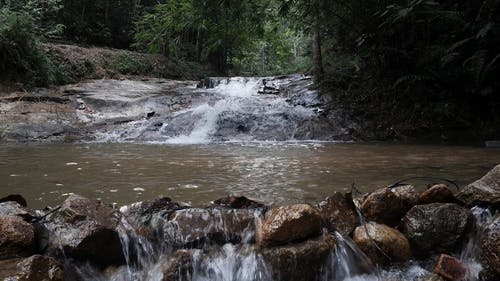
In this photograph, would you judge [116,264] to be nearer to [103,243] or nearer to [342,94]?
[103,243]

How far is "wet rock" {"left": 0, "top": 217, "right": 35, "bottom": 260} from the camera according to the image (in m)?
2.79

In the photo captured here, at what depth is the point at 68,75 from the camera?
46.8 feet

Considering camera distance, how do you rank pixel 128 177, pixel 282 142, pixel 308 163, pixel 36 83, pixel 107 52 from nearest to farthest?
pixel 128 177, pixel 308 163, pixel 282 142, pixel 36 83, pixel 107 52

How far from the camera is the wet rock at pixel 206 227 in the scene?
320cm

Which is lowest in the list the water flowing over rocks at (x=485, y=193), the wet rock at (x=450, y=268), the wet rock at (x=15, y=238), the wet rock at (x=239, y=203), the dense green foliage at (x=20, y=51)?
the wet rock at (x=450, y=268)

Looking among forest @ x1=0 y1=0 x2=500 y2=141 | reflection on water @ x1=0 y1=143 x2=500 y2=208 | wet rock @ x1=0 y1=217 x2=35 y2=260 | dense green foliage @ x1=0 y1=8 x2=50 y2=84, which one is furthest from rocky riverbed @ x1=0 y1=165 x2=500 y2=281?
dense green foliage @ x1=0 y1=8 x2=50 y2=84

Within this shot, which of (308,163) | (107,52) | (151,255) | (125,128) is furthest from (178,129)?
(107,52)

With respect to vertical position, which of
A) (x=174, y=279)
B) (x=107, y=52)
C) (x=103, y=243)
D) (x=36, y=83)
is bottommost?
(x=174, y=279)

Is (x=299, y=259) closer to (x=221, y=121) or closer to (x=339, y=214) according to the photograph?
(x=339, y=214)

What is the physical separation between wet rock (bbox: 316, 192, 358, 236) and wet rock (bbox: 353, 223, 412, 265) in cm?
8

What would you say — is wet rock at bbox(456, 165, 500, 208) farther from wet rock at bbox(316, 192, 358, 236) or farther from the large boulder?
wet rock at bbox(316, 192, 358, 236)

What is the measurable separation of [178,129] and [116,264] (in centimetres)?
755

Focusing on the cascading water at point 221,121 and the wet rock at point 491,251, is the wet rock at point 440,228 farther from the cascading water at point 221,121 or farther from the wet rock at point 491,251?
the cascading water at point 221,121

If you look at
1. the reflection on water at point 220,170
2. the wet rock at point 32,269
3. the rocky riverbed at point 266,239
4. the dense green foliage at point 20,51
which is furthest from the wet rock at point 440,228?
the dense green foliage at point 20,51
